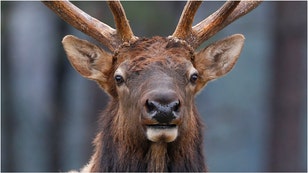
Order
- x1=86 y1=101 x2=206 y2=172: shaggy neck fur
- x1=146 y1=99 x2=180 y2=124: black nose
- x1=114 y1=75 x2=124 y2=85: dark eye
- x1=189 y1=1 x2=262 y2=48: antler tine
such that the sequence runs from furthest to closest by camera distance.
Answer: x1=189 y1=1 x2=262 y2=48: antler tine
x1=114 y1=75 x2=124 y2=85: dark eye
x1=86 y1=101 x2=206 y2=172: shaggy neck fur
x1=146 y1=99 x2=180 y2=124: black nose

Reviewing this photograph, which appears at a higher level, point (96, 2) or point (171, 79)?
point (96, 2)

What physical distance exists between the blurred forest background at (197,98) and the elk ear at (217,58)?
26.4ft

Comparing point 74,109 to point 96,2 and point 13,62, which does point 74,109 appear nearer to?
point 13,62

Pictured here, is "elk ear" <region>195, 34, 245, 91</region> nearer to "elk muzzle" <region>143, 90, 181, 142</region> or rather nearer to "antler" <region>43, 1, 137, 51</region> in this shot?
"antler" <region>43, 1, 137, 51</region>

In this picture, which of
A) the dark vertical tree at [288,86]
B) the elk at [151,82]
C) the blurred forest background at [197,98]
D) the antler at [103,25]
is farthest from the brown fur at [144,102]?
the dark vertical tree at [288,86]

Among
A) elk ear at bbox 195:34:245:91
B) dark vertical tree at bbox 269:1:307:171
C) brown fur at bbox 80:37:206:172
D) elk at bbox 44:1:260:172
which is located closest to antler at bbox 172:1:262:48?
elk at bbox 44:1:260:172

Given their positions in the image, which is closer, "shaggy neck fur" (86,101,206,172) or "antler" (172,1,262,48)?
"shaggy neck fur" (86,101,206,172)

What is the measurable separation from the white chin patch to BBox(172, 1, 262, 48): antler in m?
1.35

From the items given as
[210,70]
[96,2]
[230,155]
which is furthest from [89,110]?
[210,70]

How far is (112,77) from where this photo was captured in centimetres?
1013

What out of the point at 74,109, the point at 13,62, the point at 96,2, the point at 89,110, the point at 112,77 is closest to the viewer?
the point at 112,77

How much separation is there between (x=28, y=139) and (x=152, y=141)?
18.6 meters

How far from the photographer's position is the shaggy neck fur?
9.62 m

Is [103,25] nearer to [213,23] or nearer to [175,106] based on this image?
[213,23]
